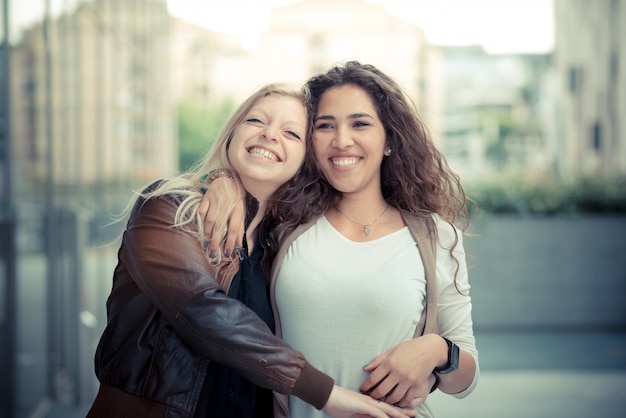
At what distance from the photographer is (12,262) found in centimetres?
395

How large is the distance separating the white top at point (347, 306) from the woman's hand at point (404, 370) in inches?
2.5

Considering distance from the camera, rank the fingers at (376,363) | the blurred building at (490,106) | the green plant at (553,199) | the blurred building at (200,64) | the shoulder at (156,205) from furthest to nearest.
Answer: the blurred building at (200,64) → the blurred building at (490,106) → the green plant at (553,199) → the fingers at (376,363) → the shoulder at (156,205)

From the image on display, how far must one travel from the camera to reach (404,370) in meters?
2.11

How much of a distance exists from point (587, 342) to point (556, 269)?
0.84 meters

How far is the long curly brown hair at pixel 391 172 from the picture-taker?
2404 mm

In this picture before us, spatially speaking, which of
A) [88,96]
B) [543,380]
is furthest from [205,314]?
[88,96]

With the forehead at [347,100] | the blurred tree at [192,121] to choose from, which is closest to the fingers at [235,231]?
the forehead at [347,100]

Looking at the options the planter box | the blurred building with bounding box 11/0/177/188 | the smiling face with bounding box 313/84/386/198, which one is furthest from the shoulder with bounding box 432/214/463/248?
the planter box

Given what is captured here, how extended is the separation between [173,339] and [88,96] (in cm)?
521

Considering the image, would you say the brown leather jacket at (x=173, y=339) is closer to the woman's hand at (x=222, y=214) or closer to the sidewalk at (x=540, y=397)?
the woman's hand at (x=222, y=214)

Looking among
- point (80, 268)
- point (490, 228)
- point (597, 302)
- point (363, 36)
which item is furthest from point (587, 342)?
point (363, 36)

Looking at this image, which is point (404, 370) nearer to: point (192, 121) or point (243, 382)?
point (243, 382)

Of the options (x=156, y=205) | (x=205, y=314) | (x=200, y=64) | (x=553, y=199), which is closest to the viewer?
(x=205, y=314)

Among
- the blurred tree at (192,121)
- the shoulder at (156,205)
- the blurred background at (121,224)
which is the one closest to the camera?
the shoulder at (156,205)
